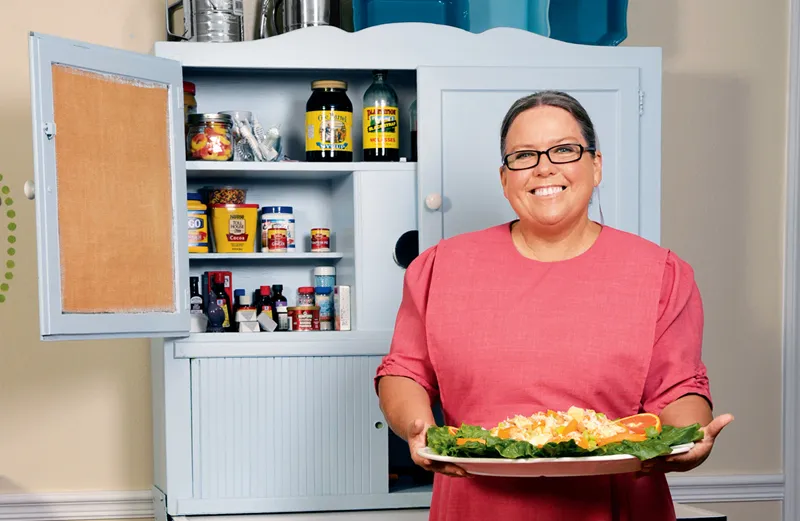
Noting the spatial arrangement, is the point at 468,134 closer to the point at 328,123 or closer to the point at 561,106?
the point at 328,123

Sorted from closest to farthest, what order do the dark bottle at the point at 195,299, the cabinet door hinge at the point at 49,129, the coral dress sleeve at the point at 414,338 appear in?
the coral dress sleeve at the point at 414,338
the cabinet door hinge at the point at 49,129
the dark bottle at the point at 195,299

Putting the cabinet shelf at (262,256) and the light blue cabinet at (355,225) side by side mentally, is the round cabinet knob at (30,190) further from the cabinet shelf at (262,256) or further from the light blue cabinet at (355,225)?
the cabinet shelf at (262,256)

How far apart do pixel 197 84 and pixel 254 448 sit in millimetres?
882

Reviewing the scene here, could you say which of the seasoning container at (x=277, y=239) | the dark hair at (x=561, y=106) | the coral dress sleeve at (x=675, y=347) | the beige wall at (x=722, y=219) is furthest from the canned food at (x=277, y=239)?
the coral dress sleeve at (x=675, y=347)

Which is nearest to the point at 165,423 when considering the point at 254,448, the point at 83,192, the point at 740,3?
the point at 254,448

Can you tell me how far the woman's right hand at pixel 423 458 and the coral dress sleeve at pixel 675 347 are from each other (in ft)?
1.09

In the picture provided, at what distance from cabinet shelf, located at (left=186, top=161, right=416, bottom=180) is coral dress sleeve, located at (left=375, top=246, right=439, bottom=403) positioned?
631 millimetres

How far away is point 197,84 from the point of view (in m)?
2.33

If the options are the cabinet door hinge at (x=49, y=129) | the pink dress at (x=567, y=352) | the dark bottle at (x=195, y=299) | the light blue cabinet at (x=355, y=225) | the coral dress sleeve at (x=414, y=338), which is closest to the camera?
the pink dress at (x=567, y=352)

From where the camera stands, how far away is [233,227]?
2.17 metres

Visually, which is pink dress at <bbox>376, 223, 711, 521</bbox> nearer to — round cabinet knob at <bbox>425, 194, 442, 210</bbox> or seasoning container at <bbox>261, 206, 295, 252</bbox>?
round cabinet knob at <bbox>425, 194, 442, 210</bbox>

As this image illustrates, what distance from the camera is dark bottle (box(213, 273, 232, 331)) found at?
7.16ft

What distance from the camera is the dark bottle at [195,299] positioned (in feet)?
7.00

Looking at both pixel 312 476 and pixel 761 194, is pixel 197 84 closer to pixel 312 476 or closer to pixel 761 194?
pixel 312 476
